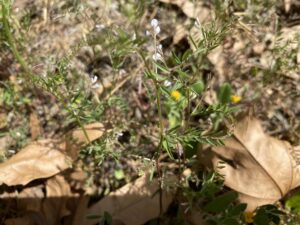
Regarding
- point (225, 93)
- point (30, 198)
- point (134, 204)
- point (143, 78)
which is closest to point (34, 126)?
point (30, 198)

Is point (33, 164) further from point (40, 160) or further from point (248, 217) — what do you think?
point (248, 217)

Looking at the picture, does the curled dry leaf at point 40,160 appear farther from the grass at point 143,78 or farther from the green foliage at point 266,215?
the green foliage at point 266,215

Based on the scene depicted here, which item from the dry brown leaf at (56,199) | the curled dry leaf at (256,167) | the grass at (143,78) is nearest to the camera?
the curled dry leaf at (256,167)

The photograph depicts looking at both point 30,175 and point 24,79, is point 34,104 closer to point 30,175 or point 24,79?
point 24,79

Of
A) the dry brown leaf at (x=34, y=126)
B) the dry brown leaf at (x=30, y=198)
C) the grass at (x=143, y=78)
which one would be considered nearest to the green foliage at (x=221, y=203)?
the grass at (x=143, y=78)

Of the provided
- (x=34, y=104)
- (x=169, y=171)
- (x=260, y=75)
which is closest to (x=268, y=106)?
(x=260, y=75)

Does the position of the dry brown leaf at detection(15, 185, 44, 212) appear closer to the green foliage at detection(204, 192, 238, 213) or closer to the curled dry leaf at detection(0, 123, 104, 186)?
the curled dry leaf at detection(0, 123, 104, 186)
